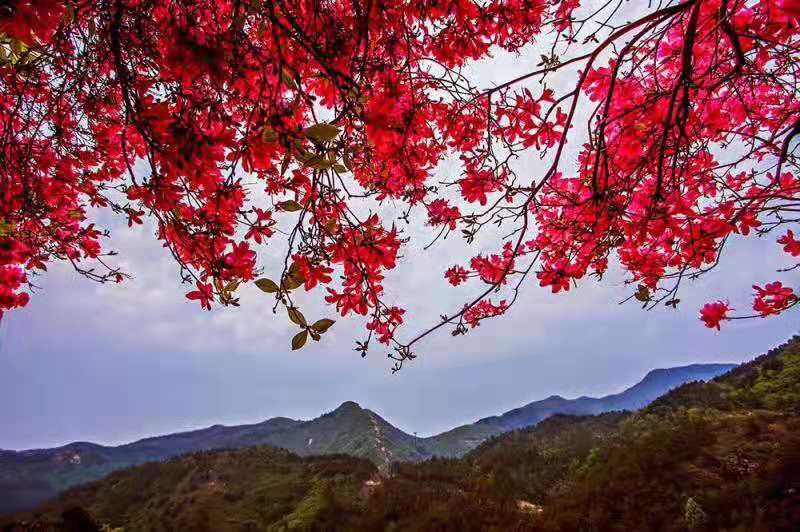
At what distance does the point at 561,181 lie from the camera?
2588 mm

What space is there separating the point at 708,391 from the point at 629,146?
14215 millimetres

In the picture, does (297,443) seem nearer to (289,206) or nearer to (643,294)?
(643,294)

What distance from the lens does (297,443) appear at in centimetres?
2719

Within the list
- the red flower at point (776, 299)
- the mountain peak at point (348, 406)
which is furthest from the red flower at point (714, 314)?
the mountain peak at point (348, 406)

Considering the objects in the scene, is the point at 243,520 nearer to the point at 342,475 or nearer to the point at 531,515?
the point at 342,475

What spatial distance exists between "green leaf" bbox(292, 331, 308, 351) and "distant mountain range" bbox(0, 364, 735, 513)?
16043 millimetres

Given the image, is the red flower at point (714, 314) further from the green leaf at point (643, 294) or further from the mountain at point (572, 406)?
the mountain at point (572, 406)

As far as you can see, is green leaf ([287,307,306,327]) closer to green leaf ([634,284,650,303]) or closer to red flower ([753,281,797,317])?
green leaf ([634,284,650,303])

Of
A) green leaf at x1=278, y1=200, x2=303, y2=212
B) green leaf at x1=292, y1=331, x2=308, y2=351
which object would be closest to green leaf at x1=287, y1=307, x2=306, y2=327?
green leaf at x1=292, y1=331, x2=308, y2=351

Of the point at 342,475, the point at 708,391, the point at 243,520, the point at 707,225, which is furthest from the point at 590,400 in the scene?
the point at 707,225

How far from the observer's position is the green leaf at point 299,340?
118cm

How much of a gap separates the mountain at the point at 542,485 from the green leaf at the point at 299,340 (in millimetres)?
5964

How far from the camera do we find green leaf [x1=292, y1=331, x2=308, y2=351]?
118 centimetres

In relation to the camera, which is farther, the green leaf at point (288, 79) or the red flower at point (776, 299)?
the red flower at point (776, 299)
